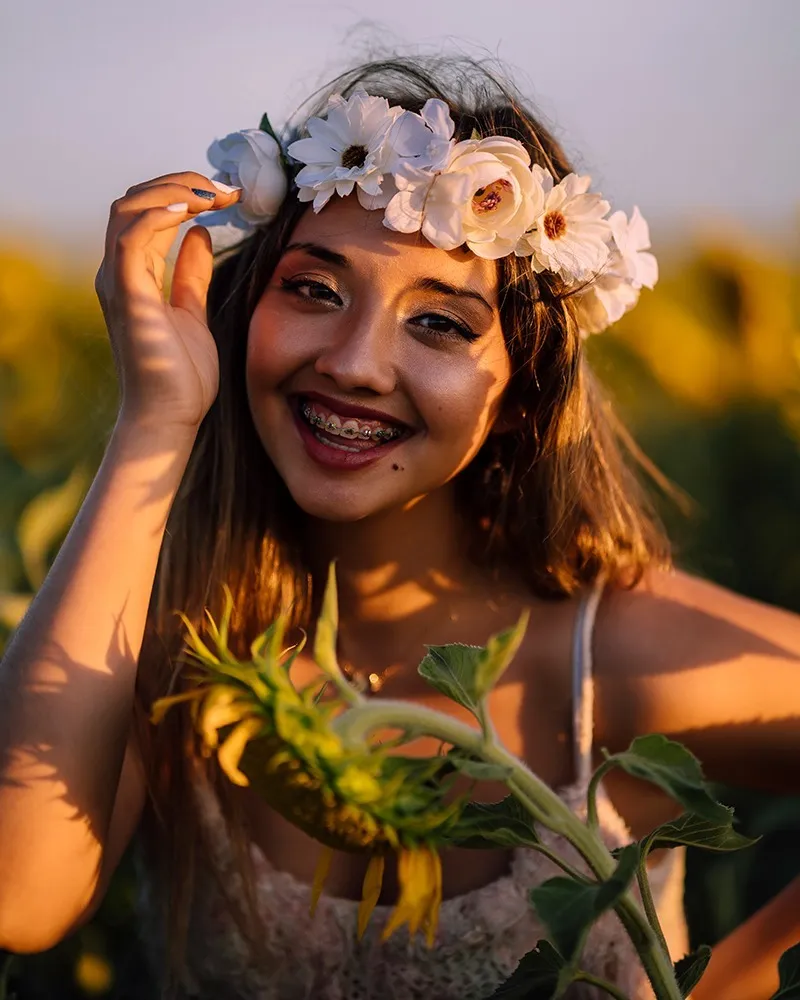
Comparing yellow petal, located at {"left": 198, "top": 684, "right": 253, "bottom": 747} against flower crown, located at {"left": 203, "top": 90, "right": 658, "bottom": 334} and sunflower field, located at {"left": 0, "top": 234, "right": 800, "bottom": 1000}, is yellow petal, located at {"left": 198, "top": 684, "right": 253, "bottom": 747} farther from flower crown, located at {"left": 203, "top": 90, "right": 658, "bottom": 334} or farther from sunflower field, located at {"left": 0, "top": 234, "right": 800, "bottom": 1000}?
sunflower field, located at {"left": 0, "top": 234, "right": 800, "bottom": 1000}

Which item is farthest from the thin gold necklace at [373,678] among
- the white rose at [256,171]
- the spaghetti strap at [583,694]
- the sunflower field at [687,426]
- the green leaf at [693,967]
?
the green leaf at [693,967]

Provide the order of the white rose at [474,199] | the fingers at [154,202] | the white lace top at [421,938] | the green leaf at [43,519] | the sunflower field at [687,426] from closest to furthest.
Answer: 1. the white rose at [474,199]
2. the fingers at [154,202]
3. the white lace top at [421,938]
4. the green leaf at [43,519]
5. the sunflower field at [687,426]

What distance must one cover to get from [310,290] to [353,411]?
0.48 feet

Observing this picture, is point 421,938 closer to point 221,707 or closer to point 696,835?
point 696,835

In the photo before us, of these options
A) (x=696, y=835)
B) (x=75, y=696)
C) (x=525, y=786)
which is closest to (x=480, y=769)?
(x=525, y=786)

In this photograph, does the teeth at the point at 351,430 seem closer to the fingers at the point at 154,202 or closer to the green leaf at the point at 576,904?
the fingers at the point at 154,202

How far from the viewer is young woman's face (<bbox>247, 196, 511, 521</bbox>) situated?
1.25 meters

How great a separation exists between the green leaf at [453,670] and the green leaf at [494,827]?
0.18ft

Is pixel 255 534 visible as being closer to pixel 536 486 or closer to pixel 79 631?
pixel 536 486

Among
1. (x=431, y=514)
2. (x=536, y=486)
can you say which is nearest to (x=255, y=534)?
(x=431, y=514)

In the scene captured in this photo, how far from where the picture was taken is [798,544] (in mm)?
2576

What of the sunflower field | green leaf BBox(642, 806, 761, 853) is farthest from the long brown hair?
green leaf BBox(642, 806, 761, 853)

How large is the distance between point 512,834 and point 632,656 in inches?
34.2

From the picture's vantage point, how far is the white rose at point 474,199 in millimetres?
1222
